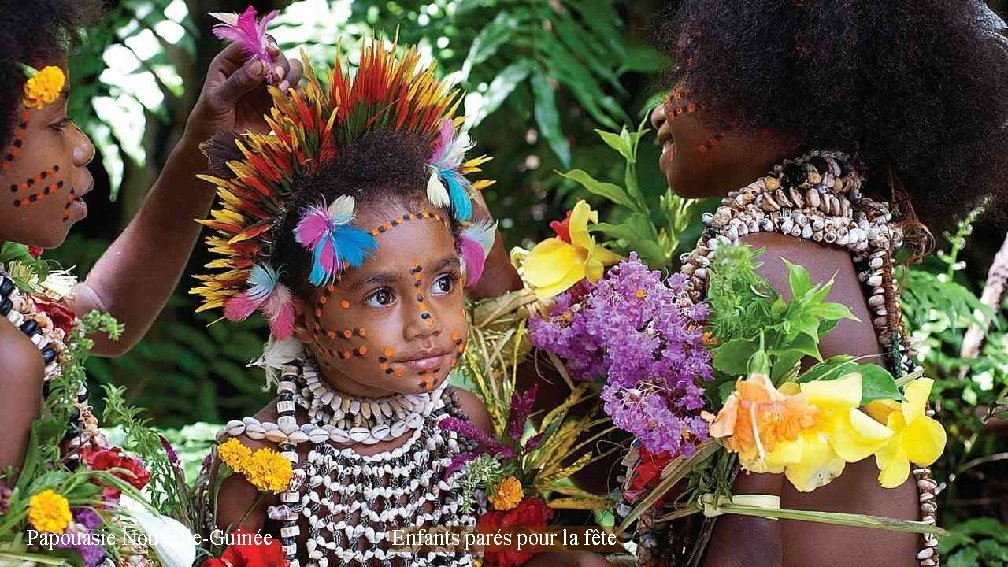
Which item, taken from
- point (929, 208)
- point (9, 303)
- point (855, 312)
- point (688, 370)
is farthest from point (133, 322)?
point (929, 208)

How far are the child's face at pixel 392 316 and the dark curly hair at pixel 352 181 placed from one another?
32 mm

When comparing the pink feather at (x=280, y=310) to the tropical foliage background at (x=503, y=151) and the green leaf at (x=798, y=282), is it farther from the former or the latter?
the tropical foliage background at (x=503, y=151)

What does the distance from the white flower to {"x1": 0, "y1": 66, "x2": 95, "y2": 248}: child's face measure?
1.42 ft

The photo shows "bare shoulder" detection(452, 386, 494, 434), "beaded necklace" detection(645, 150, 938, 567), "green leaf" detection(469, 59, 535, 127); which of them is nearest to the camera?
"beaded necklace" detection(645, 150, 938, 567)

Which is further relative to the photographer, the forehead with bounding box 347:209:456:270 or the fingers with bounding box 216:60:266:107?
the fingers with bounding box 216:60:266:107

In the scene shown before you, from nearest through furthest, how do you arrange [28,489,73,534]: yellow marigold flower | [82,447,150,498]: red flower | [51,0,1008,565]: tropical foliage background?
[28,489,73,534]: yellow marigold flower → [82,447,150,498]: red flower → [51,0,1008,565]: tropical foliage background

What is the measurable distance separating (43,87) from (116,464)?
0.54m

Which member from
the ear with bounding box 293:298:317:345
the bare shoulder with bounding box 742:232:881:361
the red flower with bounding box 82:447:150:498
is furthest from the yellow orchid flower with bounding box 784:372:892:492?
the red flower with bounding box 82:447:150:498

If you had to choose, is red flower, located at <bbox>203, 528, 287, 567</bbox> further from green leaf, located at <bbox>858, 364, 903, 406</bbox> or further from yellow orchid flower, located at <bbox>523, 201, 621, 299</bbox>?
green leaf, located at <bbox>858, 364, 903, 406</bbox>

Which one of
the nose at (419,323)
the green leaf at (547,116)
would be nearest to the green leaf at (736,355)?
the nose at (419,323)

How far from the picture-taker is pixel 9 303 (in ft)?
5.28

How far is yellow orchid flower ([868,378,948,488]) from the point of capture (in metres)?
1.62

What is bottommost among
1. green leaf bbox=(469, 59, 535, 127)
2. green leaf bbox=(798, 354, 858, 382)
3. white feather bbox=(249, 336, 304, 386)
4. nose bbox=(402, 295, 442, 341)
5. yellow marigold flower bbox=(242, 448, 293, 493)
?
yellow marigold flower bbox=(242, 448, 293, 493)

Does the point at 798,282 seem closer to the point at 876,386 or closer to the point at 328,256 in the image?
the point at 876,386
